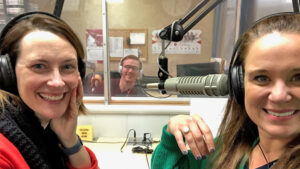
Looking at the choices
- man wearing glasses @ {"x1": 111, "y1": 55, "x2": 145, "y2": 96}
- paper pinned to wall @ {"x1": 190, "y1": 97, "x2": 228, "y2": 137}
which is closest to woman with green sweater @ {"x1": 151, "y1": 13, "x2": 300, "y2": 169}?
paper pinned to wall @ {"x1": 190, "y1": 97, "x2": 228, "y2": 137}

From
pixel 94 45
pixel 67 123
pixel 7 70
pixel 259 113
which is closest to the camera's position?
pixel 259 113

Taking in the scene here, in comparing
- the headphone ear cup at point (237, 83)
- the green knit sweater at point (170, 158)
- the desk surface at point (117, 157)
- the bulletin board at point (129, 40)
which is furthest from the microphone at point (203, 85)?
the bulletin board at point (129, 40)

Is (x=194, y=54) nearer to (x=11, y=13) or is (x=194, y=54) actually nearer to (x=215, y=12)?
(x=215, y=12)

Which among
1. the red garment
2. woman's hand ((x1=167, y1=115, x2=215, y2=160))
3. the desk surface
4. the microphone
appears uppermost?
Answer: the microphone

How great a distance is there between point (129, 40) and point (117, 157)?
915 millimetres

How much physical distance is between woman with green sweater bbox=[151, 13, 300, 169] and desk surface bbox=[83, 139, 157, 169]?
1.75ft

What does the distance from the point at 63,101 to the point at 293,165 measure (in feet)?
2.38

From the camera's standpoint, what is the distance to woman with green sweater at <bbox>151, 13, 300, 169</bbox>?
1.70 feet

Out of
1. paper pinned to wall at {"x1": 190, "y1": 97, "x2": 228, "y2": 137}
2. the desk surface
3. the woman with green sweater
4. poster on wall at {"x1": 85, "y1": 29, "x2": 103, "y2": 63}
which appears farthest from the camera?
poster on wall at {"x1": 85, "y1": 29, "x2": 103, "y2": 63}

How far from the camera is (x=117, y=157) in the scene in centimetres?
135

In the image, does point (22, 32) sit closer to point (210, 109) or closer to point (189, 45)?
point (210, 109)

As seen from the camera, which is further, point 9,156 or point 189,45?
point 189,45

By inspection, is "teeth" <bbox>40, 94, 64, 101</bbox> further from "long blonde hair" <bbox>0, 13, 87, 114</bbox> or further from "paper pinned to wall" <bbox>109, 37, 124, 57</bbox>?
"paper pinned to wall" <bbox>109, 37, 124, 57</bbox>

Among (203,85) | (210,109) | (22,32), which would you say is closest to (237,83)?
(203,85)
